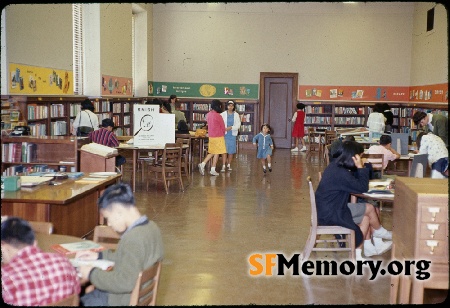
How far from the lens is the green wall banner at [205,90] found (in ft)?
56.1

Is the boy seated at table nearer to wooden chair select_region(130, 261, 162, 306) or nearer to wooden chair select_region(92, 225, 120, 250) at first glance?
wooden chair select_region(130, 261, 162, 306)

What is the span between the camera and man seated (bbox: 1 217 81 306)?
2.22 meters

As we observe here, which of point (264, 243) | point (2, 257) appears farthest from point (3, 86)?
point (2, 257)

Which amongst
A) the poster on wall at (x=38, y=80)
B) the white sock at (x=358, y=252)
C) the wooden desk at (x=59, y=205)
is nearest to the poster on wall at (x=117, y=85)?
the poster on wall at (x=38, y=80)

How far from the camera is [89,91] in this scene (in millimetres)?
11906

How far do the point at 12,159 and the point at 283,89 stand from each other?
39.3ft

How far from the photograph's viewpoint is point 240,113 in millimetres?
17266

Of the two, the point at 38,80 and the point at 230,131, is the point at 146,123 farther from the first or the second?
the point at 230,131

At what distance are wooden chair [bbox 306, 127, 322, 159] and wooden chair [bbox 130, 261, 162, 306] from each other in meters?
12.5

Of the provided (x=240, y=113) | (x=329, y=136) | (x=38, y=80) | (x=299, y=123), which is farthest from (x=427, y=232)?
(x=240, y=113)

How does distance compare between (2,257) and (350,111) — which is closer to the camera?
(2,257)

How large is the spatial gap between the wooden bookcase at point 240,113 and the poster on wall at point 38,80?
6906mm

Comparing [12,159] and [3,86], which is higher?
[3,86]

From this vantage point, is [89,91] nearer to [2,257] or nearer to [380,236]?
[380,236]
